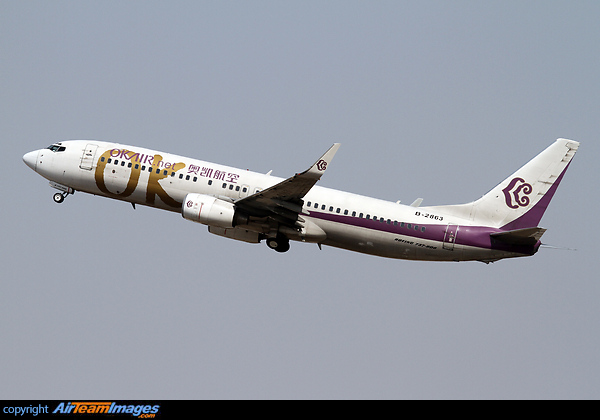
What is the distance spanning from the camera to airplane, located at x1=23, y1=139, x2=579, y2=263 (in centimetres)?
5019

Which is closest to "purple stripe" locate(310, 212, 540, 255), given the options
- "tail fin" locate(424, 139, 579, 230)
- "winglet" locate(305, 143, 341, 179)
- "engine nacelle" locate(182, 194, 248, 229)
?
"tail fin" locate(424, 139, 579, 230)

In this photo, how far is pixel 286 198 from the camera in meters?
49.7

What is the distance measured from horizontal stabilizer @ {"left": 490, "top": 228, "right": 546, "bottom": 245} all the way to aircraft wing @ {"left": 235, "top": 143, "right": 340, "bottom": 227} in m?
11.2

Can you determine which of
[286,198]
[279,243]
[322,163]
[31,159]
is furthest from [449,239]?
[31,159]

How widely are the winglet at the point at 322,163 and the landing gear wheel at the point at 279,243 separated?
21.1ft

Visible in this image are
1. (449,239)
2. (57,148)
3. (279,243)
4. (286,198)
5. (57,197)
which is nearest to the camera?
(286,198)

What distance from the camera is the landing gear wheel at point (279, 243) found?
52.0m

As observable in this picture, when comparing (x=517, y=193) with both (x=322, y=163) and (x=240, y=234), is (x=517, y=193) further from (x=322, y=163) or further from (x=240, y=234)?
(x=240, y=234)

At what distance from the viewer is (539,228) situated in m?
47.8

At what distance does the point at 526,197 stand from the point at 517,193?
57 cm

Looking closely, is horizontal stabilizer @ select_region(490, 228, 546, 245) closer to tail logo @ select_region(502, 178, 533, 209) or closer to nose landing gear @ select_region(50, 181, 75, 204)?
tail logo @ select_region(502, 178, 533, 209)
